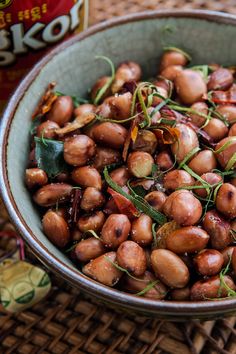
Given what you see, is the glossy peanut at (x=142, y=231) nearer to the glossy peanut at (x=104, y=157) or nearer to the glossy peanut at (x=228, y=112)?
the glossy peanut at (x=104, y=157)

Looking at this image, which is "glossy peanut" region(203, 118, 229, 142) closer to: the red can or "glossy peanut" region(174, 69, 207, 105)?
"glossy peanut" region(174, 69, 207, 105)

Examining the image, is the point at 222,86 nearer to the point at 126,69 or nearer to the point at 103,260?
the point at 126,69

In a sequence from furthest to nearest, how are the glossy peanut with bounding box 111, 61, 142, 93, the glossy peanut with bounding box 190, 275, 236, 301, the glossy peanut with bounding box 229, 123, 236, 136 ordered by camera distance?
1. the glossy peanut with bounding box 111, 61, 142, 93
2. the glossy peanut with bounding box 229, 123, 236, 136
3. the glossy peanut with bounding box 190, 275, 236, 301

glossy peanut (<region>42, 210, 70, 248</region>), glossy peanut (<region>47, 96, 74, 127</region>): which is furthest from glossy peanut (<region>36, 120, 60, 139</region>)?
glossy peanut (<region>42, 210, 70, 248</region>)

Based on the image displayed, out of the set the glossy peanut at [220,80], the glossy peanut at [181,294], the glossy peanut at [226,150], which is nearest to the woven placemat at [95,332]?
the glossy peanut at [181,294]

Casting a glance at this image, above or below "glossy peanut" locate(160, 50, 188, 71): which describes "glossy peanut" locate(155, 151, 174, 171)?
below
